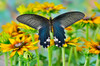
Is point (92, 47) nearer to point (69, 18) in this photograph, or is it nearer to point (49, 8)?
point (69, 18)

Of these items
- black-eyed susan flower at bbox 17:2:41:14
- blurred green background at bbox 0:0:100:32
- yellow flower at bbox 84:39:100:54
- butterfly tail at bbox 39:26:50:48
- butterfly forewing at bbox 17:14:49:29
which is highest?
blurred green background at bbox 0:0:100:32

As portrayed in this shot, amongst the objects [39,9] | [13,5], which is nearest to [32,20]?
[39,9]

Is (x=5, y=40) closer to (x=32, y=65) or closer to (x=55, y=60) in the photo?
(x=32, y=65)

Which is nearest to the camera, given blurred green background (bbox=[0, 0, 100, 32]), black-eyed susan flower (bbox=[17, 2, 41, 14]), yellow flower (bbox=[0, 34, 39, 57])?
yellow flower (bbox=[0, 34, 39, 57])

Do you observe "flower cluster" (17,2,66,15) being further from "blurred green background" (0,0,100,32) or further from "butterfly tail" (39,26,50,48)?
"blurred green background" (0,0,100,32)

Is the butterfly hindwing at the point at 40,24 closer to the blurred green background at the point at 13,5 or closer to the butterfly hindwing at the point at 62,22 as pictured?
the butterfly hindwing at the point at 62,22

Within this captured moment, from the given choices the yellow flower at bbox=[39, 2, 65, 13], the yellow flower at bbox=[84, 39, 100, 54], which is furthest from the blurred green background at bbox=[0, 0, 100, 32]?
the yellow flower at bbox=[84, 39, 100, 54]

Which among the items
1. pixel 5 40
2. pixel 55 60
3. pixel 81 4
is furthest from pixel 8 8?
pixel 5 40

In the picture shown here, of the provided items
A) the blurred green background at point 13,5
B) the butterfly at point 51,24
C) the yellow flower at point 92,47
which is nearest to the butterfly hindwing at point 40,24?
the butterfly at point 51,24
